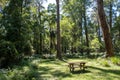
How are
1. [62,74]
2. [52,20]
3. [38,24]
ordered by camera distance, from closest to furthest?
1. [62,74]
2. [38,24]
3. [52,20]

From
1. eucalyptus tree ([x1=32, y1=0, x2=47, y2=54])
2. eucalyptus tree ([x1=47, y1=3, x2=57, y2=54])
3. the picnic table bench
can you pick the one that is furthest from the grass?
eucalyptus tree ([x1=47, y1=3, x2=57, y2=54])

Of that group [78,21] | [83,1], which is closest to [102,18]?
[83,1]

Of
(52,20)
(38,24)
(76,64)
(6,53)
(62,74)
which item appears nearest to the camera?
(62,74)

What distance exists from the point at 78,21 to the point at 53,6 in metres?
8.47

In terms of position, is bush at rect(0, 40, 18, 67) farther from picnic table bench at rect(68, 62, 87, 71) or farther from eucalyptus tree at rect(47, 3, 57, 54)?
eucalyptus tree at rect(47, 3, 57, 54)

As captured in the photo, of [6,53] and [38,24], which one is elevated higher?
[38,24]

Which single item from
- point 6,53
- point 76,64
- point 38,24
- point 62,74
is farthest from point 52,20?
point 62,74

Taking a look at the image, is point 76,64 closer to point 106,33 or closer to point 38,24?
point 106,33

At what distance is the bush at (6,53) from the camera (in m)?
16.5

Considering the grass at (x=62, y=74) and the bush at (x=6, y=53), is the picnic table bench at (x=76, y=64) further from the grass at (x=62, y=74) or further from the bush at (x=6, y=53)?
the bush at (x=6, y=53)

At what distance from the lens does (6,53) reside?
16.9 metres

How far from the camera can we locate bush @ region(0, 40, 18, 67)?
16.5 meters

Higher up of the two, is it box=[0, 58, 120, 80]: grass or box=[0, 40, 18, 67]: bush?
box=[0, 40, 18, 67]: bush

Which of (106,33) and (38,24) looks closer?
(106,33)
